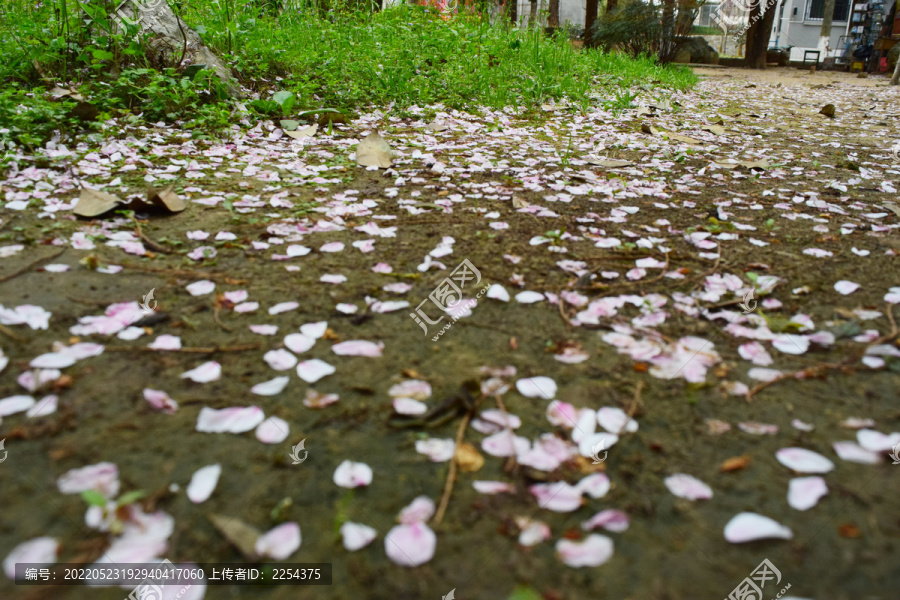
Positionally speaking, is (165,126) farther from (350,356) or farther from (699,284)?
(699,284)

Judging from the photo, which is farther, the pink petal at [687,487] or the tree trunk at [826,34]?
the tree trunk at [826,34]

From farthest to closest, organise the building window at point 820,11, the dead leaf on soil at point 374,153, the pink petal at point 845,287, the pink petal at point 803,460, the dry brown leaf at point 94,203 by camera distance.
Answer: the building window at point 820,11 < the dead leaf on soil at point 374,153 < the dry brown leaf at point 94,203 < the pink petal at point 845,287 < the pink petal at point 803,460

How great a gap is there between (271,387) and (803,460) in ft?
3.89

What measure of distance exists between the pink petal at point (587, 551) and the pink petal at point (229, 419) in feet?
2.28

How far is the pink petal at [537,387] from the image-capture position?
1.33 meters

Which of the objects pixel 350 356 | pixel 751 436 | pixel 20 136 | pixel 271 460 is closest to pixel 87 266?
pixel 350 356

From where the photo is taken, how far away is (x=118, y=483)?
40.9 inches

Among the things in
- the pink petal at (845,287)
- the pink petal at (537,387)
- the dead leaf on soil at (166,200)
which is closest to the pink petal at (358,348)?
the pink petal at (537,387)

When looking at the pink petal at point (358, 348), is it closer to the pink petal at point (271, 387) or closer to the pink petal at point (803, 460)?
the pink petal at point (271, 387)

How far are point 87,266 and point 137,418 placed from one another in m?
0.91

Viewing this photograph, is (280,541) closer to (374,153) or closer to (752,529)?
(752,529)

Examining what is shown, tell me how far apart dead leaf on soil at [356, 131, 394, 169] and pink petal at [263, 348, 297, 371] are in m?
2.09

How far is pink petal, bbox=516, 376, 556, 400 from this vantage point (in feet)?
4.37

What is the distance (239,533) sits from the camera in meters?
0.96
